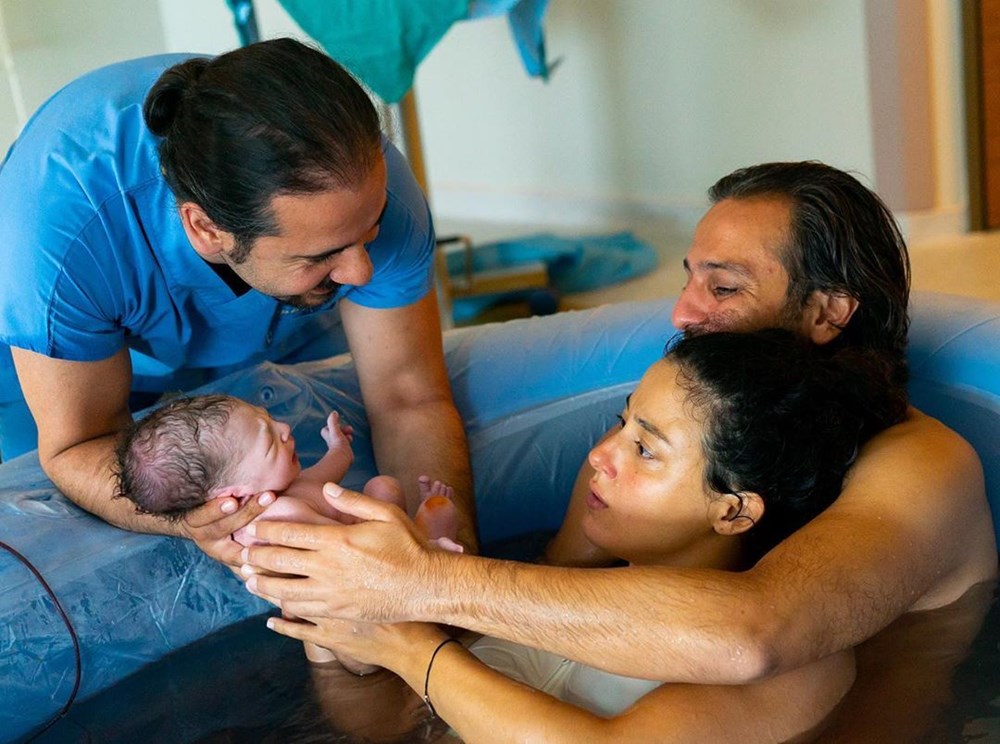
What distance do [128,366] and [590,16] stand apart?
13.6 ft

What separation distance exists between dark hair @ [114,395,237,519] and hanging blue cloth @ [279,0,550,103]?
1876mm

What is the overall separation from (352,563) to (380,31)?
7.54 feet

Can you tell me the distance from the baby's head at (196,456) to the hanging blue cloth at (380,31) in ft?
6.09

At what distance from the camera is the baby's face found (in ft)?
6.59

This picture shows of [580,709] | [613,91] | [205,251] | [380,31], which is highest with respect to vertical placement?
[380,31]

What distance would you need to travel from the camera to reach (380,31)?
12.2 feet

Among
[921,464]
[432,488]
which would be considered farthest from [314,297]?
[921,464]

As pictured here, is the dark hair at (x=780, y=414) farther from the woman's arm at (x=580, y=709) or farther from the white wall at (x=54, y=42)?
the white wall at (x=54, y=42)

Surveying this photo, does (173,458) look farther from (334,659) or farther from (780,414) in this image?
(780,414)

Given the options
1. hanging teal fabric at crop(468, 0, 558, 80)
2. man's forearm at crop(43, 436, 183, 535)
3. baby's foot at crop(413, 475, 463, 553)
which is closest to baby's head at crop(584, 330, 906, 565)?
baby's foot at crop(413, 475, 463, 553)

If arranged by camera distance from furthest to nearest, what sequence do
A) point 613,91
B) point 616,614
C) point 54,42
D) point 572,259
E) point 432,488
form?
1. point 613,91
2. point 572,259
3. point 54,42
4. point 432,488
5. point 616,614

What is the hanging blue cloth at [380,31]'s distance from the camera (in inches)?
145

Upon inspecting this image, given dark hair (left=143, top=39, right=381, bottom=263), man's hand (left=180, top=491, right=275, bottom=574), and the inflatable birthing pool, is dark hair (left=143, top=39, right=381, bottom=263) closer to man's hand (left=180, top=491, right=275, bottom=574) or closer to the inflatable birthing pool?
man's hand (left=180, top=491, right=275, bottom=574)

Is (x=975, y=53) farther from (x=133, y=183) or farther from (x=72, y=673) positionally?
(x=72, y=673)
